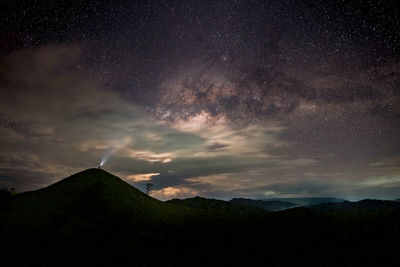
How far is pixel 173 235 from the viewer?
49062 mm

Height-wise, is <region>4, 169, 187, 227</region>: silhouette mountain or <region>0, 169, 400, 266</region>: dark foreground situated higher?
<region>4, 169, 187, 227</region>: silhouette mountain

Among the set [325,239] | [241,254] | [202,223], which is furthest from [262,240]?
[202,223]

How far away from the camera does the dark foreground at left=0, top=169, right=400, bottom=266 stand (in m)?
35.6

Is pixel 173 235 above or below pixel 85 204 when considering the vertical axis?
below

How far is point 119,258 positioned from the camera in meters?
37.0

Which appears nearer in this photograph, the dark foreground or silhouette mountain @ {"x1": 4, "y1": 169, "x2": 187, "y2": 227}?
the dark foreground

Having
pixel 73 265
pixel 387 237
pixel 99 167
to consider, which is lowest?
pixel 73 265

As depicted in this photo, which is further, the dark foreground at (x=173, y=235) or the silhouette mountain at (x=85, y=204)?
the silhouette mountain at (x=85, y=204)

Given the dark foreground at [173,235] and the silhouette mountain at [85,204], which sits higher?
the silhouette mountain at [85,204]

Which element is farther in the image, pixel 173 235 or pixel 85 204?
pixel 85 204

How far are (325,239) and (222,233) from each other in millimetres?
18042

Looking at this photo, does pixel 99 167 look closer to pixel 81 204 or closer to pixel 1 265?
pixel 81 204

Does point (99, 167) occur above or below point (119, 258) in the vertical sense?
above

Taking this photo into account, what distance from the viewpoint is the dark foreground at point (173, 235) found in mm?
35594
